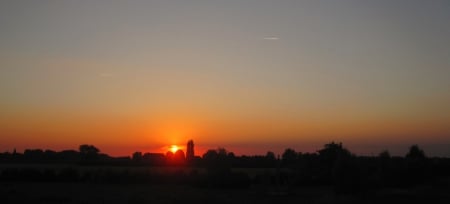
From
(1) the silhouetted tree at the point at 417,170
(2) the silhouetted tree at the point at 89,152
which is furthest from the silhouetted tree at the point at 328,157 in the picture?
(2) the silhouetted tree at the point at 89,152

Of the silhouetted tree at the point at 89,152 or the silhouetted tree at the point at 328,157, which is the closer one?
the silhouetted tree at the point at 328,157

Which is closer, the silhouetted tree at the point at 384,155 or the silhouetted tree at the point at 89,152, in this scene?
the silhouetted tree at the point at 384,155

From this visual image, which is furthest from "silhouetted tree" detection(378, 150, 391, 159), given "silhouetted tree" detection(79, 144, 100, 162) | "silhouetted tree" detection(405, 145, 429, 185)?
"silhouetted tree" detection(79, 144, 100, 162)

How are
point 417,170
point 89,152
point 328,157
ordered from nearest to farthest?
1. point 328,157
2. point 417,170
3. point 89,152

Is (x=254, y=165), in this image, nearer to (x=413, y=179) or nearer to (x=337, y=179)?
(x=413, y=179)

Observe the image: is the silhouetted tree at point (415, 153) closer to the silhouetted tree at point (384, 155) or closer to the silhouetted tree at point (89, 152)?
the silhouetted tree at point (384, 155)

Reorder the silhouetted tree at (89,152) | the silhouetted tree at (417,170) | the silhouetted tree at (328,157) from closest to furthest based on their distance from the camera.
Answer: the silhouetted tree at (328,157) < the silhouetted tree at (417,170) < the silhouetted tree at (89,152)

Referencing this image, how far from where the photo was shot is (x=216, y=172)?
69.2m

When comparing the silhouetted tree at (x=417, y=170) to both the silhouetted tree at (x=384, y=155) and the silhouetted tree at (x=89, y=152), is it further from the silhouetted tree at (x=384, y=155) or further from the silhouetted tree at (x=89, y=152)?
the silhouetted tree at (x=89, y=152)

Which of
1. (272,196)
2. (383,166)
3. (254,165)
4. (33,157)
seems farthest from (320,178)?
(33,157)

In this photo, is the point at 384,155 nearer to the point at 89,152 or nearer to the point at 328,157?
the point at 328,157

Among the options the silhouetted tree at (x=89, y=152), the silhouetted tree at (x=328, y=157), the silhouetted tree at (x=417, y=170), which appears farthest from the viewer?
the silhouetted tree at (x=89, y=152)

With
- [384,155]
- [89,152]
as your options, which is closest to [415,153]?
Answer: [384,155]

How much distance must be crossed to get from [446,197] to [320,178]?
2382cm
